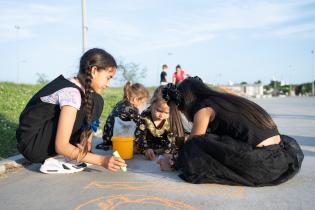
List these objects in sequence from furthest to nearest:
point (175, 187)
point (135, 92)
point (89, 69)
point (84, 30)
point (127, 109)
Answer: point (84, 30), point (135, 92), point (127, 109), point (89, 69), point (175, 187)

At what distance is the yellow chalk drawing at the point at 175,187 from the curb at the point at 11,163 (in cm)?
109

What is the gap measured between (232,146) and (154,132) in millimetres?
1640

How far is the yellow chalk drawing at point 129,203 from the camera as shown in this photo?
109 inches

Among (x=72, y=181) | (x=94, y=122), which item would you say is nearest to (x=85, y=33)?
(x=94, y=122)

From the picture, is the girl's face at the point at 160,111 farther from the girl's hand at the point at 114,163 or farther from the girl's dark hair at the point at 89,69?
the girl's hand at the point at 114,163

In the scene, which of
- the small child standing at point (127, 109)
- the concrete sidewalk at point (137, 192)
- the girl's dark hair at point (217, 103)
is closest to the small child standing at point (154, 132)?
the small child standing at point (127, 109)

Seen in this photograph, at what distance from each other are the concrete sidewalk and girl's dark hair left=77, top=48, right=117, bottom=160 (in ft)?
1.35

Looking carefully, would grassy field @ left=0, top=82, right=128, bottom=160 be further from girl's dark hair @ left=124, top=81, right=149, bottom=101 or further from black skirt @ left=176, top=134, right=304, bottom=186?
black skirt @ left=176, top=134, right=304, bottom=186

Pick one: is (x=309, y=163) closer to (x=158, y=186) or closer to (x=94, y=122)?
(x=158, y=186)

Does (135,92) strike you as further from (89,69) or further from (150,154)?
(89,69)

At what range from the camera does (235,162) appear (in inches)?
125

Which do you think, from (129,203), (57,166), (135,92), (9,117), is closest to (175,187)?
(129,203)

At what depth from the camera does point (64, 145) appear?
3262mm

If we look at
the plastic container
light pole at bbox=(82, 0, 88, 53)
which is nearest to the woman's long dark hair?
the plastic container
